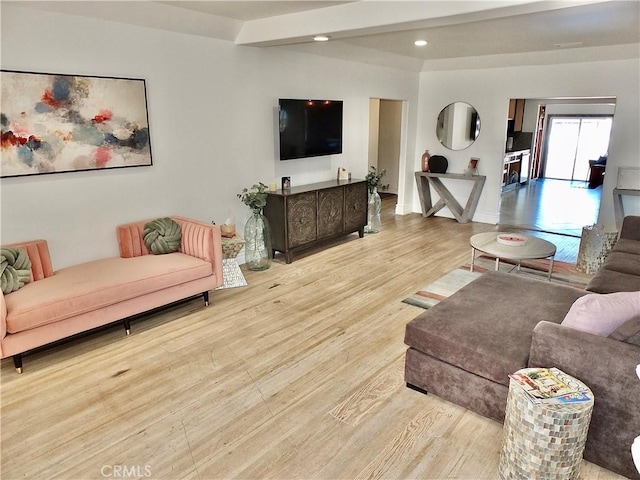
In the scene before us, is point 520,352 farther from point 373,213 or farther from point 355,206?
point 373,213

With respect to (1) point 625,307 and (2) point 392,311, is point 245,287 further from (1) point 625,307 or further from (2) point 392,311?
(1) point 625,307

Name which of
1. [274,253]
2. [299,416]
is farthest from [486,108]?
[299,416]

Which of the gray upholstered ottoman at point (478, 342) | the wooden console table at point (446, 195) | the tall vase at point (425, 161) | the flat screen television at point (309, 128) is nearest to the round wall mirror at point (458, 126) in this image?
the tall vase at point (425, 161)

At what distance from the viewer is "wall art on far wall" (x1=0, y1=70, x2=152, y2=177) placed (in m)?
3.15

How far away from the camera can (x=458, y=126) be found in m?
7.11

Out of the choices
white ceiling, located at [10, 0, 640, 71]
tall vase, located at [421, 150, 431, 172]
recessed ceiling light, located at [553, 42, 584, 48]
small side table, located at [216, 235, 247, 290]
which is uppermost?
recessed ceiling light, located at [553, 42, 584, 48]

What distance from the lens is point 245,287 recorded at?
14.2 ft

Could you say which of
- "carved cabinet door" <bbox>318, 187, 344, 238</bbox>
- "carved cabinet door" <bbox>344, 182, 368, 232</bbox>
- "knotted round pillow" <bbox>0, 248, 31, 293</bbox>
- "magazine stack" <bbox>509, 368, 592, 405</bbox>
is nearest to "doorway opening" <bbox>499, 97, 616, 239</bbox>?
"carved cabinet door" <bbox>344, 182, 368, 232</bbox>

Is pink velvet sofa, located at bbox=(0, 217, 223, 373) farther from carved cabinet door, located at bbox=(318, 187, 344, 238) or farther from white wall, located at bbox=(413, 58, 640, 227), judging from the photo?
white wall, located at bbox=(413, 58, 640, 227)

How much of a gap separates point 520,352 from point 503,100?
17.7ft

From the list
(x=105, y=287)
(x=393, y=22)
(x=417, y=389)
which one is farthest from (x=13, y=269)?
(x=393, y=22)

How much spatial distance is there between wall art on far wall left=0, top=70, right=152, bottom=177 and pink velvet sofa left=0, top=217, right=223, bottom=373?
60 centimetres

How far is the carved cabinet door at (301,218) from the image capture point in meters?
4.93

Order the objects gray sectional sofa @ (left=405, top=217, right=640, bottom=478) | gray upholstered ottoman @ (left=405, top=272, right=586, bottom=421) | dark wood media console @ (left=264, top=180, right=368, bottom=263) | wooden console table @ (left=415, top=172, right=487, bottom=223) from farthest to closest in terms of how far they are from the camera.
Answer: wooden console table @ (left=415, top=172, right=487, bottom=223), dark wood media console @ (left=264, top=180, right=368, bottom=263), gray upholstered ottoman @ (left=405, top=272, right=586, bottom=421), gray sectional sofa @ (left=405, top=217, right=640, bottom=478)
